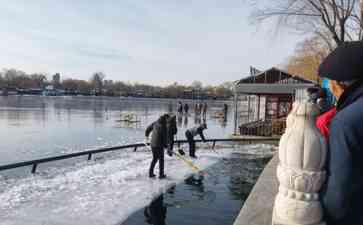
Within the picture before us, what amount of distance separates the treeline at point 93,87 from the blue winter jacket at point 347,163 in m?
134

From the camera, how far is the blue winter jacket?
1597 mm

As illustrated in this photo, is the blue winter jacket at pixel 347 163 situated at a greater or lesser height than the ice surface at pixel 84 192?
greater

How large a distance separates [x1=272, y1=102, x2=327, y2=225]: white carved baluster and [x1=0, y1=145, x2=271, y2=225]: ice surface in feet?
14.9

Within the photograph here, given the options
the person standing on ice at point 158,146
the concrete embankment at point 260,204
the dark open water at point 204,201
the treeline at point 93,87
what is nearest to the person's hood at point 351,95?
the concrete embankment at point 260,204

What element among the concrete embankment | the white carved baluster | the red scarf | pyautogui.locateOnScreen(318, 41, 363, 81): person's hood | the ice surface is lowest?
the ice surface

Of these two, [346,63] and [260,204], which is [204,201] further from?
[346,63]

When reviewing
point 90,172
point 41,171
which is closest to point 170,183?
point 90,172

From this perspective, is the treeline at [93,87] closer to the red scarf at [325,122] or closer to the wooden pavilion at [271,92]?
the wooden pavilion at [271,92]

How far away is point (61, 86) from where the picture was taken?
536 feet

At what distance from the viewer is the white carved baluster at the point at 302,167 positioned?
5.98 ft

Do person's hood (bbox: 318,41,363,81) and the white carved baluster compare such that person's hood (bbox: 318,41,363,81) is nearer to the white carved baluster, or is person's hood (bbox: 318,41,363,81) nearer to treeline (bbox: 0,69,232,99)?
the white carved baluster

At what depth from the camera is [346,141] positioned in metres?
1.60

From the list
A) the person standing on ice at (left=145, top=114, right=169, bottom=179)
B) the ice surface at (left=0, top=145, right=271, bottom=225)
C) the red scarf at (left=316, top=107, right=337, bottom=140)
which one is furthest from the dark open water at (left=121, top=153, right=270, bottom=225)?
the red scarf at (left=316, top=107, right=337, bottom=140)

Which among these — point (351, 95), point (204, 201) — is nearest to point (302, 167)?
point (351, 95)
